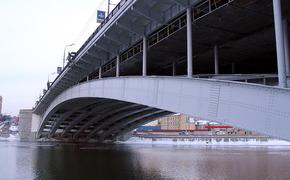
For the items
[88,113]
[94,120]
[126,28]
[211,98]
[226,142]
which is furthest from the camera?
[226,142]

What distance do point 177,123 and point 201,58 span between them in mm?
132035

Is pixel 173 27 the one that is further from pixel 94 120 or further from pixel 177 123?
pixel 177 123

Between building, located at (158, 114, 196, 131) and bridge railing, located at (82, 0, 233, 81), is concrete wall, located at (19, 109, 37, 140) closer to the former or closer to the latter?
bridge railing, located at (82, 0, 233, 81)

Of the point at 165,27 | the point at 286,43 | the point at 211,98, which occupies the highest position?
the point at 165,27

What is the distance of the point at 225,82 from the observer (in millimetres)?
13047

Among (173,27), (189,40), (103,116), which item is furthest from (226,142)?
(189,40)

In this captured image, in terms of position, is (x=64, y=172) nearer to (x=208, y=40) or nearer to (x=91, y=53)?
(x=91, y=53)

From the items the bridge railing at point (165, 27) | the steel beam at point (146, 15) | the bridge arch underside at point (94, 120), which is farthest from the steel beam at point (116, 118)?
the steel beam at point (146, 15)

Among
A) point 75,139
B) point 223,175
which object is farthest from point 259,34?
point 75,139

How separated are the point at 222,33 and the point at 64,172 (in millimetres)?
14338

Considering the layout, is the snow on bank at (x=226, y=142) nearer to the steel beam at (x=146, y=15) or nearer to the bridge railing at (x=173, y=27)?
the bridge railing at (x=173, y=27)

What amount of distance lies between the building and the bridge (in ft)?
384

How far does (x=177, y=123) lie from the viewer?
152 meters

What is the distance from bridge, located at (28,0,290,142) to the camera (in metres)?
11.7
